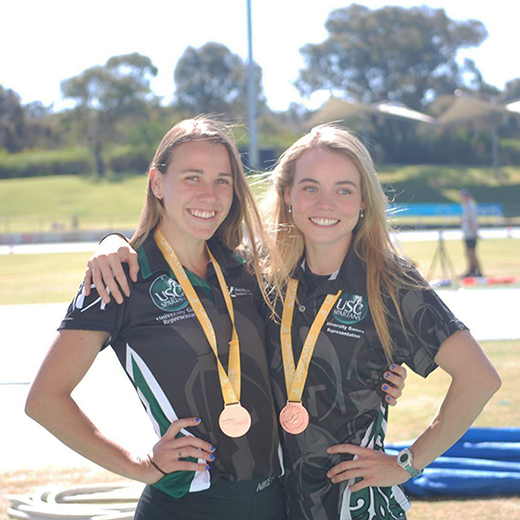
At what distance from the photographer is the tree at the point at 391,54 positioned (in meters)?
80.7

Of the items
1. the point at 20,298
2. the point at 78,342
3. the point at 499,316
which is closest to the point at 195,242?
the point at 78,342

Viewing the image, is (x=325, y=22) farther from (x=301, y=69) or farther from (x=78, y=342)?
(x=78, y=342)

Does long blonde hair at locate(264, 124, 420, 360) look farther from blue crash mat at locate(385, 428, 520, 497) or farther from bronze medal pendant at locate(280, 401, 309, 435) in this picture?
blue crash mat at locate(385, 428, 520, 497)

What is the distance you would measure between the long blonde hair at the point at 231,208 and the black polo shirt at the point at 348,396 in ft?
1.09

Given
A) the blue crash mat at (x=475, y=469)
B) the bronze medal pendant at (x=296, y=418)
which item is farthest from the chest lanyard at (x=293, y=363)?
the blue crash mat at (x=475, y=469)

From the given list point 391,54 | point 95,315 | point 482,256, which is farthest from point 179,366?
point 391,54

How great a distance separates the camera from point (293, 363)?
2451 mm

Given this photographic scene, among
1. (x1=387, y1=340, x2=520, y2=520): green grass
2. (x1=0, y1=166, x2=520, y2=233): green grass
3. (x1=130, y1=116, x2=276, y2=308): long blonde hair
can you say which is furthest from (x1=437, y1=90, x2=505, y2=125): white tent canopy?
(x1=130, y1=116, x2=276, y2=308): long blonde hair

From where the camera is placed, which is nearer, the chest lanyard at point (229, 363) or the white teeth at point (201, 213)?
the chest lanyard at point (229, 363)

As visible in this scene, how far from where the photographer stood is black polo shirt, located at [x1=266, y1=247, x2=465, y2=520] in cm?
239

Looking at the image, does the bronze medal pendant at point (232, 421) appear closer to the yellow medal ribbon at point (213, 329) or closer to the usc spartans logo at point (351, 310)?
the yellow medal ribbon at point (213, 329)

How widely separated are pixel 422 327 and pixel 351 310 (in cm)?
25

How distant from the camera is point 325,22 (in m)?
83.9

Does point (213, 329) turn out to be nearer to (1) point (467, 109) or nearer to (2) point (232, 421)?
(2) point (232, 421)
